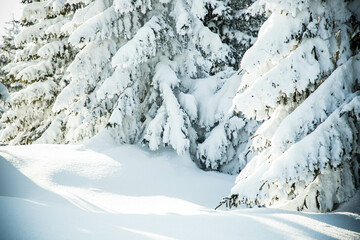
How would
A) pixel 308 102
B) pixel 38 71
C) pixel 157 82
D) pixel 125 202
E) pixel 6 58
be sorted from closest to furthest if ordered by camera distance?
1. pixel 308 102
2. pixel 125 202
3. pixel 157 82
4. pixel 38 71
5. pixel 6 58

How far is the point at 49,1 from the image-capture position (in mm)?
10391

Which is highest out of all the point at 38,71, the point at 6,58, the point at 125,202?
the point at 6,58

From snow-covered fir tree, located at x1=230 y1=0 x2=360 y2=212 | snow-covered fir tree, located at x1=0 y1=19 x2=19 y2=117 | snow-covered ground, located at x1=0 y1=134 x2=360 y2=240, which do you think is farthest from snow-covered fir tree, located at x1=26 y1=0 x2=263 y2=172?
snow-covered fir tree, located at x1=230 y1=0 x2=360 y2=212

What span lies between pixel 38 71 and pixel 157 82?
6501mm

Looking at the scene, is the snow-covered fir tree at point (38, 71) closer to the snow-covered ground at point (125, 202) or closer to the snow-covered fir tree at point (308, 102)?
the snow-covered ground at point (125, 202)

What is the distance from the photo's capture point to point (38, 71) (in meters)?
10.6

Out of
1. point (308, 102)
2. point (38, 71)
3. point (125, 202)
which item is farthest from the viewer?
point (38, 71)

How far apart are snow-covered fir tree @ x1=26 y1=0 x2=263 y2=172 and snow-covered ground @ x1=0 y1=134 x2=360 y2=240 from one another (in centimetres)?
84

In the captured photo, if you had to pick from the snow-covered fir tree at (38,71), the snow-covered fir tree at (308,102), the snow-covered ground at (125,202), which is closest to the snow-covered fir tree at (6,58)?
the snow-covered fir tree at (38,71)

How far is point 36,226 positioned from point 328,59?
14.5 feet

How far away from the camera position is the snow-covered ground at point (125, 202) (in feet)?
8.20

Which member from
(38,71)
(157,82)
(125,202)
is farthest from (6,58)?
(125,202)

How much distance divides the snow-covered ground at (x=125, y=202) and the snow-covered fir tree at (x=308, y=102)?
37 centimetres

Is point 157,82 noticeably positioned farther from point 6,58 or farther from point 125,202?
point 6,58
